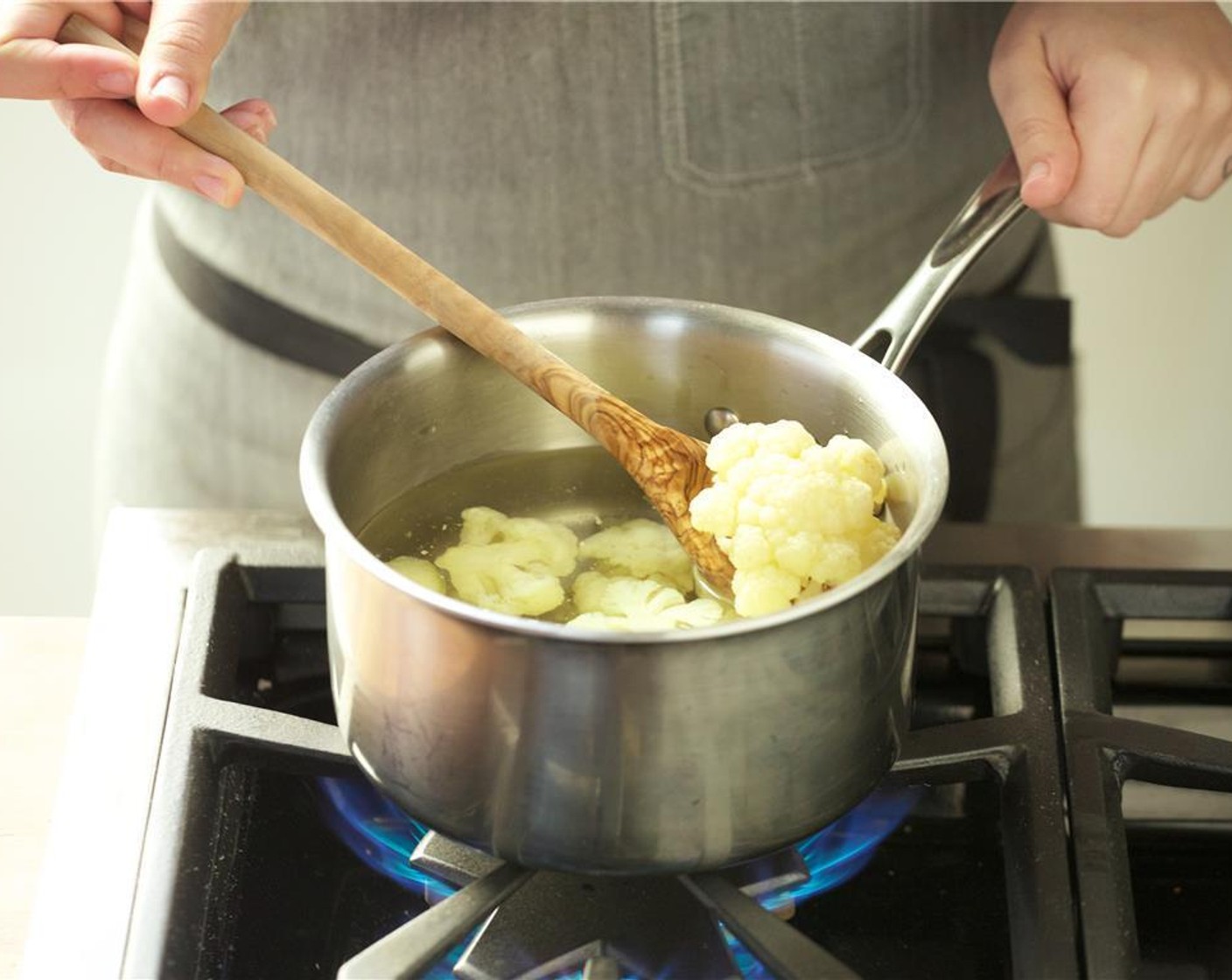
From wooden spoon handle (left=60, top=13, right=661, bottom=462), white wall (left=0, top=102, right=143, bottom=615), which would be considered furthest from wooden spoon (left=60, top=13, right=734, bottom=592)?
white wall (left=0, top=102, right=143, bottom=615)

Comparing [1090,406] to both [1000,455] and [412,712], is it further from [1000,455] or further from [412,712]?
[412,712]

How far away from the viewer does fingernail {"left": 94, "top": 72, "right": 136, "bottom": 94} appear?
63cm

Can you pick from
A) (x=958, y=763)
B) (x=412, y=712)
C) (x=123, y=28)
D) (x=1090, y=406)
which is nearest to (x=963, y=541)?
(x=958, y=763)

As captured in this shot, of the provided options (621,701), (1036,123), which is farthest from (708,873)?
(1036,123)

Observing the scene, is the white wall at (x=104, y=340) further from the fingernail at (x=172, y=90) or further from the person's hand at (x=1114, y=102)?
the fingernail at (x=172, y=90)

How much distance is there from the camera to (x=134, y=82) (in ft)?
2.07

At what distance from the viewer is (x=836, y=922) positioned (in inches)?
24.3

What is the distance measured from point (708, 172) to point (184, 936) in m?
0.59

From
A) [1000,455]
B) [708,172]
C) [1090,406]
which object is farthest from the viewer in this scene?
[1090,406]

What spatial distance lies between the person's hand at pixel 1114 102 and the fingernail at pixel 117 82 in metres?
0.42

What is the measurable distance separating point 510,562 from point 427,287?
0.37 feet

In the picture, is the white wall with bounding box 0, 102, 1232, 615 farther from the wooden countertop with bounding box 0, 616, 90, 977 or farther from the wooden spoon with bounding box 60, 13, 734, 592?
the wooden spoon with bounding box 60, 13, 734, 592

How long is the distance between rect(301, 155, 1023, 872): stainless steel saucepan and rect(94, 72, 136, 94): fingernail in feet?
0.48

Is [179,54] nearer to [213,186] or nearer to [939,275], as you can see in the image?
[213,186]
